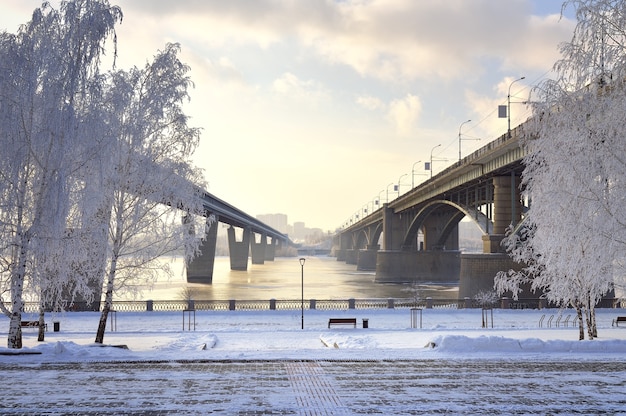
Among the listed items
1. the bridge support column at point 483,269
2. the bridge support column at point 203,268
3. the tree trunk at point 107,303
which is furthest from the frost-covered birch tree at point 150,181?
the bridge support column at point 203,268

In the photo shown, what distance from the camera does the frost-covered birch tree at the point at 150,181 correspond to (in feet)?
65.6

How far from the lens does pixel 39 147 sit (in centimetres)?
1530

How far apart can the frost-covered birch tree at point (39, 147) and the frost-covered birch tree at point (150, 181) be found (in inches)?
137

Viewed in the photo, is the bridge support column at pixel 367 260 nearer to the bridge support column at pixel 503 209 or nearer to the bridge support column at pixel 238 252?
the bridge support column at pixel 238 252

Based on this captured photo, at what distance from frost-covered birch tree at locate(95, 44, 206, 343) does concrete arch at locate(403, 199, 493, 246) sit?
33.2 metres

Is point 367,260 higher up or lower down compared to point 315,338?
Result: higher up

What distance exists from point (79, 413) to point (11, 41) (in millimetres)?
11658

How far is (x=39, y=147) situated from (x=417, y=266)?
70.0m

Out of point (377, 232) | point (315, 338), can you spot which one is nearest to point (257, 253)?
point (377, 232)

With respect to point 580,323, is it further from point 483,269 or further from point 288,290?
point 288,290

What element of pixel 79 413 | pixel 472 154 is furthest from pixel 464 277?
pixel 79 413

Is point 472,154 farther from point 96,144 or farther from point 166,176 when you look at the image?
point 96,144

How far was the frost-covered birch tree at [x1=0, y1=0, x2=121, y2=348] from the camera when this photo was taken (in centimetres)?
1500

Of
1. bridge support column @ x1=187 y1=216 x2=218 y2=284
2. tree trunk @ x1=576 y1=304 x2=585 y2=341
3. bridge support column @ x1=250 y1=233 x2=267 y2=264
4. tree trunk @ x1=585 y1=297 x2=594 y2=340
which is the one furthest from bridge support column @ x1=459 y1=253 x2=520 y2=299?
bridge support column @ x1=250 y1=233 x2=267 y2=264
